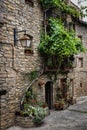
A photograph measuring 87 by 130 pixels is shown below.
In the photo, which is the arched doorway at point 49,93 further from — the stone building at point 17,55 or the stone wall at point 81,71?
the stone wall at point 81,71

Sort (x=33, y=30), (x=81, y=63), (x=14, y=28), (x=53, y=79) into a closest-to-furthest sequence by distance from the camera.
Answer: (x=14, y=28) → (x=33, y=30) → (x=53, y=79) → (x=81, y=63)

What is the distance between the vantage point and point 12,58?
990cm

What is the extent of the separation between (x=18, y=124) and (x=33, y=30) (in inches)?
183

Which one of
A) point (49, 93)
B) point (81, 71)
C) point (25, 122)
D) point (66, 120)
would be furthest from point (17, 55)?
point (81, 71)

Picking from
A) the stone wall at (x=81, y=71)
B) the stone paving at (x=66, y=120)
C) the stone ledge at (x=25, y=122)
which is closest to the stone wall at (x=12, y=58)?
the stone ledge at (x=25, y=122)

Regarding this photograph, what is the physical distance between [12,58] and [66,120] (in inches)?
159

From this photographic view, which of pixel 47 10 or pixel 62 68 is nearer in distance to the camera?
pixel 47 10

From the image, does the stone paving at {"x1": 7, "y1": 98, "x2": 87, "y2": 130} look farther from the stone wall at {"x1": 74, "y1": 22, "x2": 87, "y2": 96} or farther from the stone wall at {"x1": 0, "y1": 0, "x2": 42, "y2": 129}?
the stone wall at {"x1": 74, "y1": 22, "x2": 87, "y2": 96}

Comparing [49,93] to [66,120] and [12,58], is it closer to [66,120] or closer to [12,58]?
[66,120]

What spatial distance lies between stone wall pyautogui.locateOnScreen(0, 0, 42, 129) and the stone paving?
3.34 feet

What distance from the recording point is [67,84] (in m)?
15.2

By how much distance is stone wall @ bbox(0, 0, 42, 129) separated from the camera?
30.8 feet

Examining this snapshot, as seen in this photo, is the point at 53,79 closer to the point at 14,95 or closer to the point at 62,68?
the point at 62,68

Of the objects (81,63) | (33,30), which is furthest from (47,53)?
(81,63)
